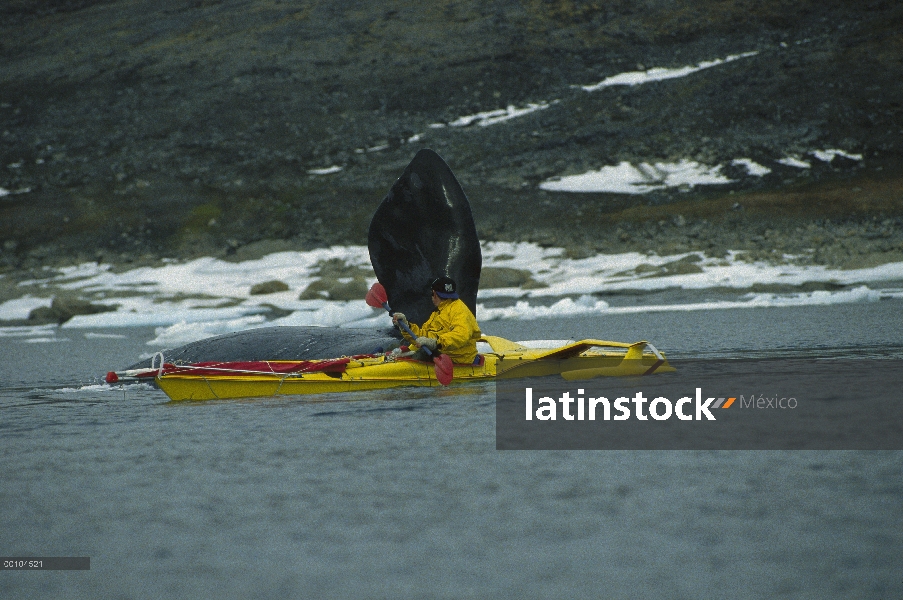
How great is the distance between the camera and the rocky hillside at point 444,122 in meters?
39.2

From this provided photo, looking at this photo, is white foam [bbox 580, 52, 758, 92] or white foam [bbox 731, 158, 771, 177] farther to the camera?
white foam [bbox 580, 52, 758, 92]

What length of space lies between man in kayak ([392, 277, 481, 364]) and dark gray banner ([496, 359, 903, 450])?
0.51 meters

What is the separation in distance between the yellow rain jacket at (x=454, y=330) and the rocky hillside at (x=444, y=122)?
24.5 meters

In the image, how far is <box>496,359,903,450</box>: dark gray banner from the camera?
697cm

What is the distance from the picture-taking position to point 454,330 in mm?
10102

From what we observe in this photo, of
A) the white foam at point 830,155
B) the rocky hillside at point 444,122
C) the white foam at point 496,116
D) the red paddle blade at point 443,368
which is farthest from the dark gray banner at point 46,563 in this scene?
the white foam at point 496,116

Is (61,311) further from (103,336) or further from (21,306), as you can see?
(103,336)

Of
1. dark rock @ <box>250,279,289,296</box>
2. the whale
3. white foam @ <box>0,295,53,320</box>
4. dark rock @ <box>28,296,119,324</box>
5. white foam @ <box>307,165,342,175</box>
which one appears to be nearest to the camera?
the whale

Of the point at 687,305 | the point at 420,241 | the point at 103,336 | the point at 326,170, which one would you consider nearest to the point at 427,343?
the point at 420,241

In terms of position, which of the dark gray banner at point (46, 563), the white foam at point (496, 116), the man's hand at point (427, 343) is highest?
the white foam at point (496, 116)

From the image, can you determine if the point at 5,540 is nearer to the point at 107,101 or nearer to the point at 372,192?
the point at 372,192

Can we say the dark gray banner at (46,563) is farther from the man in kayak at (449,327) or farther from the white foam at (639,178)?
the white foam at (639,178)

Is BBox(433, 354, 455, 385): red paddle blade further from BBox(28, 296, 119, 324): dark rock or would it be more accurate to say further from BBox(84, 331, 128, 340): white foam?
BBox(28, 296, 119, 324): dark rock

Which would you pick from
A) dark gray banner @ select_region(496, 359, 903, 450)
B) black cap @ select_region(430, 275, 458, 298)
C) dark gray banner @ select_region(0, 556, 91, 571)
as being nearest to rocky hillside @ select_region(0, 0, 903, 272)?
dark gray banner @ select_region(496, 359, 903, 450)
